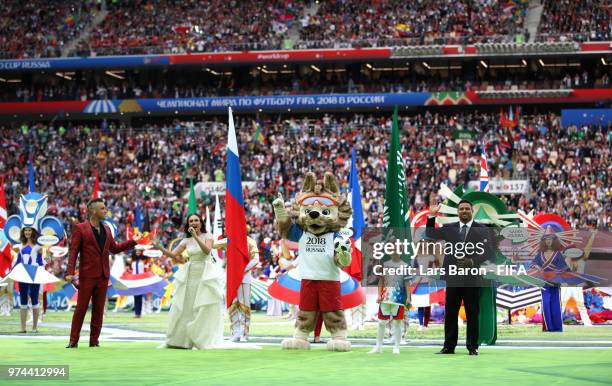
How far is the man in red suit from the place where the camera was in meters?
14.2

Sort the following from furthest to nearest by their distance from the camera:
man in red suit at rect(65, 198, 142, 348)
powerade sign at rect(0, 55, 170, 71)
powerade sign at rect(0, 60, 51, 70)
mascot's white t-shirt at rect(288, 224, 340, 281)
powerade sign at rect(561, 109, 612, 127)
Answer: powerade sign at rect(0, 60, 51, 70) < powerade sign at rect(0, 55, 170, 71) < powerade sign at rect(561, 109, 612, 127) < man in red suit at rect(65, 198, 142, 348) < mascot's white t-shirt at rect(288, 224, 340, 281)

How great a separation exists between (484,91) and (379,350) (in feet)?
124

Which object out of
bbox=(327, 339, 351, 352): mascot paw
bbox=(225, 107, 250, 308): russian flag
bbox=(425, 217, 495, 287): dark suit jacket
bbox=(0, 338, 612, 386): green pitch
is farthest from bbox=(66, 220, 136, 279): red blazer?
bbox=(425, 217, 495, 287): dark suit jacket

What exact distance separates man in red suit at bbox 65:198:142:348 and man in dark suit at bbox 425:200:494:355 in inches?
167

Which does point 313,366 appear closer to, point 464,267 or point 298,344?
point 298,344

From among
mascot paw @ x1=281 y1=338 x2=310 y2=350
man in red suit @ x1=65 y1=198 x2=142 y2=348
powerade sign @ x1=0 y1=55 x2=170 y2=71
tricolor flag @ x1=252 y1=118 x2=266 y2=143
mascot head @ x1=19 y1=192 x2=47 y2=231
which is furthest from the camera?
powerade sign @ x1=0 y1=55 x2=170 y2=71

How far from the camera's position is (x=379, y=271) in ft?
44.7

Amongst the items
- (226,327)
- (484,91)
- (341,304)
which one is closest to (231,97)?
(484,91)

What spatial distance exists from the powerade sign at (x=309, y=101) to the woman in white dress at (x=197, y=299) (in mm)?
36556

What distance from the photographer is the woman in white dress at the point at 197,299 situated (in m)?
14.2

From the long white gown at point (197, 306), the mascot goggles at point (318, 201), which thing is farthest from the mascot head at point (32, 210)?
the mascot goggles at point (318, 201)

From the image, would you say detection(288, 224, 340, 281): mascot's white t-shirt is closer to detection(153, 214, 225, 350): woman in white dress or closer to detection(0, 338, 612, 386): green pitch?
detection(0, 338, 612, 386): green pitch

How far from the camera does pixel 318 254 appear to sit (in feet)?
46.0
